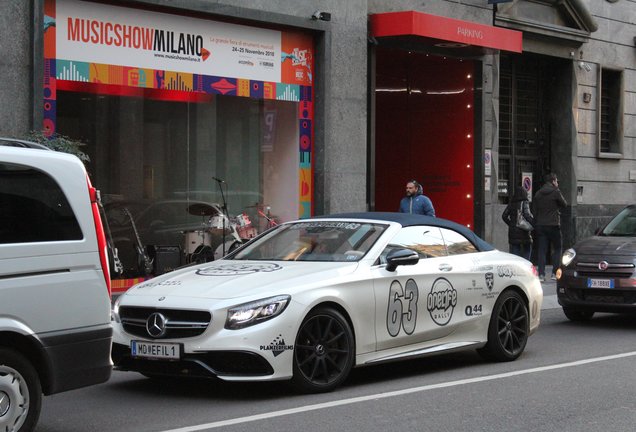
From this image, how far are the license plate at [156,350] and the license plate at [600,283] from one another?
6.94 metres

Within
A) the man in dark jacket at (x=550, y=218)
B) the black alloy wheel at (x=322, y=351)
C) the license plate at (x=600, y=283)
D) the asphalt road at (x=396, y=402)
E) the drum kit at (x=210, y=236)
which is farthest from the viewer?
the man in dark jacket at (x=550, y=218)

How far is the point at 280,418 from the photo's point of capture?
7.39 m

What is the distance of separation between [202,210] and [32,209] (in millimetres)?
9981

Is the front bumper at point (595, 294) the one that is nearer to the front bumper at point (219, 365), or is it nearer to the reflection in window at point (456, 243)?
the reflection in window at point (456, 243)

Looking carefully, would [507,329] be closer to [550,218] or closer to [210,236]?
[210,236]

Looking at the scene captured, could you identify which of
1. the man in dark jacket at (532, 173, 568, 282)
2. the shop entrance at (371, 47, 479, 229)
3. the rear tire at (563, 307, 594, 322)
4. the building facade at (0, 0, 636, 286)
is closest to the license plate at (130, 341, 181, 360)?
the building facade at (0, 0, 636, 286)

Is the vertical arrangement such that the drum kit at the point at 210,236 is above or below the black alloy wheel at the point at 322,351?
above

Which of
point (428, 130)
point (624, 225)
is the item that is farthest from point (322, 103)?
point (624, 225)

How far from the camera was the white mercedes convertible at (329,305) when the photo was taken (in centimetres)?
793

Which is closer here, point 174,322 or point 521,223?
point 174,322

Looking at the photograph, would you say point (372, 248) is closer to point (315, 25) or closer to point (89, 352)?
point (89, 352)

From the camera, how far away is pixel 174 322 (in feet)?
26.3

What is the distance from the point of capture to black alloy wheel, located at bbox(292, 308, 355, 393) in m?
8.16

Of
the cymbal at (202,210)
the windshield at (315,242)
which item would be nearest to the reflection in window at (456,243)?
the windshield at (315,242)
